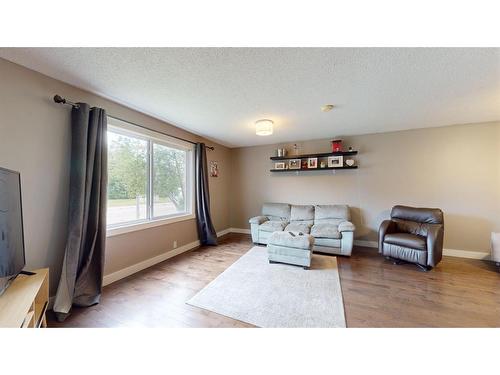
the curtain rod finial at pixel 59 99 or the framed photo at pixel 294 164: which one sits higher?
the curtain rod finial at pixel 59 99

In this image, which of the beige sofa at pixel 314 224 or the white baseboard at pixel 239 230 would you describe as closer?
the beige sofa at pixel 314 224

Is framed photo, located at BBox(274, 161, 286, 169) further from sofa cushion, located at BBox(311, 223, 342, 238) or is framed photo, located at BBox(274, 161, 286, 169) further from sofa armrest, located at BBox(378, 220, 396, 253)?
sofa armrest, located at BBox(378, 220, 396, 253)

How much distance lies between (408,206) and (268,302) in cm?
321

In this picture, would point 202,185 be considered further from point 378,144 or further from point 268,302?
point 378,144

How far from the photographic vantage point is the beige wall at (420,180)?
3055mm

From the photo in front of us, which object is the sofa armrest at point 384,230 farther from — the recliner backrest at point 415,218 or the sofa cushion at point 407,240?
the recliner backrest at point 415,218

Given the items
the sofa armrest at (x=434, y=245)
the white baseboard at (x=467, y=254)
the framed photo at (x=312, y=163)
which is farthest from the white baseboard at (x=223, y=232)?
the white baseboard at (x=467, y=254)

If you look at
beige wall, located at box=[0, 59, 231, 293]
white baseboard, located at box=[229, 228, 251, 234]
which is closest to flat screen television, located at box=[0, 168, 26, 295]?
beige wall, located at box=[0, 59, 231, 293]

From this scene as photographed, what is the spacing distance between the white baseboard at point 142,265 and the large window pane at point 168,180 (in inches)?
26.1

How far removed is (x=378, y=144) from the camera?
12.2 feet

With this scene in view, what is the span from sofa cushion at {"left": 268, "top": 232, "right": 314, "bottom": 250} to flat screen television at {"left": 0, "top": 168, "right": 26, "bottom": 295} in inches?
97.8

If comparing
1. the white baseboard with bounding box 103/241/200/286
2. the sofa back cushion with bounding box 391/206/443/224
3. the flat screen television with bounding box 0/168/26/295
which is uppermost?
the flat screen television with bounding box 0/168/26/295

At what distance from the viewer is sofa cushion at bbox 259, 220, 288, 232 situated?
3668mm

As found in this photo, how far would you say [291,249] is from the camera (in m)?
2.73
